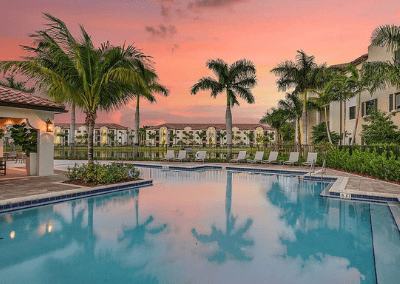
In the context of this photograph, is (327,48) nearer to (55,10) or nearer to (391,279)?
(55,10)

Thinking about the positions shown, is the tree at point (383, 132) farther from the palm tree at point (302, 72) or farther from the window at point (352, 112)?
the window at point (352, 112)

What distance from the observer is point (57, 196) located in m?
7.73

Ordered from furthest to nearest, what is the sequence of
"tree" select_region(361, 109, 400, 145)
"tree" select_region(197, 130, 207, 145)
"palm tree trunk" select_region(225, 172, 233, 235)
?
"tree" select_region(197, 130, 207, 145) < "tree" select_region(361, 109, 400, 145) < "palm tree trunk" select_region(225, 172, 233, 235)

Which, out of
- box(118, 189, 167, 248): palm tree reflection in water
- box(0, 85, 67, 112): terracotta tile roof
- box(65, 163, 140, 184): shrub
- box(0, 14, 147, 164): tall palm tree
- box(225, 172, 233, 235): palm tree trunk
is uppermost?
box(0, 14, 147, 164): tall palm tree

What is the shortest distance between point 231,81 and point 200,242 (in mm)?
15901

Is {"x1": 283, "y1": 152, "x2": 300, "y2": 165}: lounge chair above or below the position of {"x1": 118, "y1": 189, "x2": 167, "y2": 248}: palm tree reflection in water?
above

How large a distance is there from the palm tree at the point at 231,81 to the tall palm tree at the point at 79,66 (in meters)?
9.89

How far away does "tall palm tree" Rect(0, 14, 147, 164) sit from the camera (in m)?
8.60

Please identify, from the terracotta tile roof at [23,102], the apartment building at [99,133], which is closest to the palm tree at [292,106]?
the terracotta tile roof at [23,102]

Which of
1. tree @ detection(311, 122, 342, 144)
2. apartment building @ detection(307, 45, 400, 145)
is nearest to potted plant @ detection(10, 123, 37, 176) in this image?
apartment building @ detection(307, 45, 400, 145)

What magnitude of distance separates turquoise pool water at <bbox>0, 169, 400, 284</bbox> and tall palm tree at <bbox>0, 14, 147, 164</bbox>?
362 cm

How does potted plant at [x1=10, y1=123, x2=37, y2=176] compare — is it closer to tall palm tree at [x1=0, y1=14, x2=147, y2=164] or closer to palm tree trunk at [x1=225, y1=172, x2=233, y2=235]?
tall palm tree at [x1=0, y1=14, x2=147, y2=164]

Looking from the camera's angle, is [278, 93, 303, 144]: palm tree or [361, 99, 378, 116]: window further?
[278, 93, 303, 144]: palm tree

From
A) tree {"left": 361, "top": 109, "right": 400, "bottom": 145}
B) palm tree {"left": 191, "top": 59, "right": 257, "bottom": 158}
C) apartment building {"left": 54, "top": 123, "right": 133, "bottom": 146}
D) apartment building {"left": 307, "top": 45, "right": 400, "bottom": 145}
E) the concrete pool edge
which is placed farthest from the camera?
apartment building {"left": 54, "top": 123, "right": 133, "bottom": 146}
